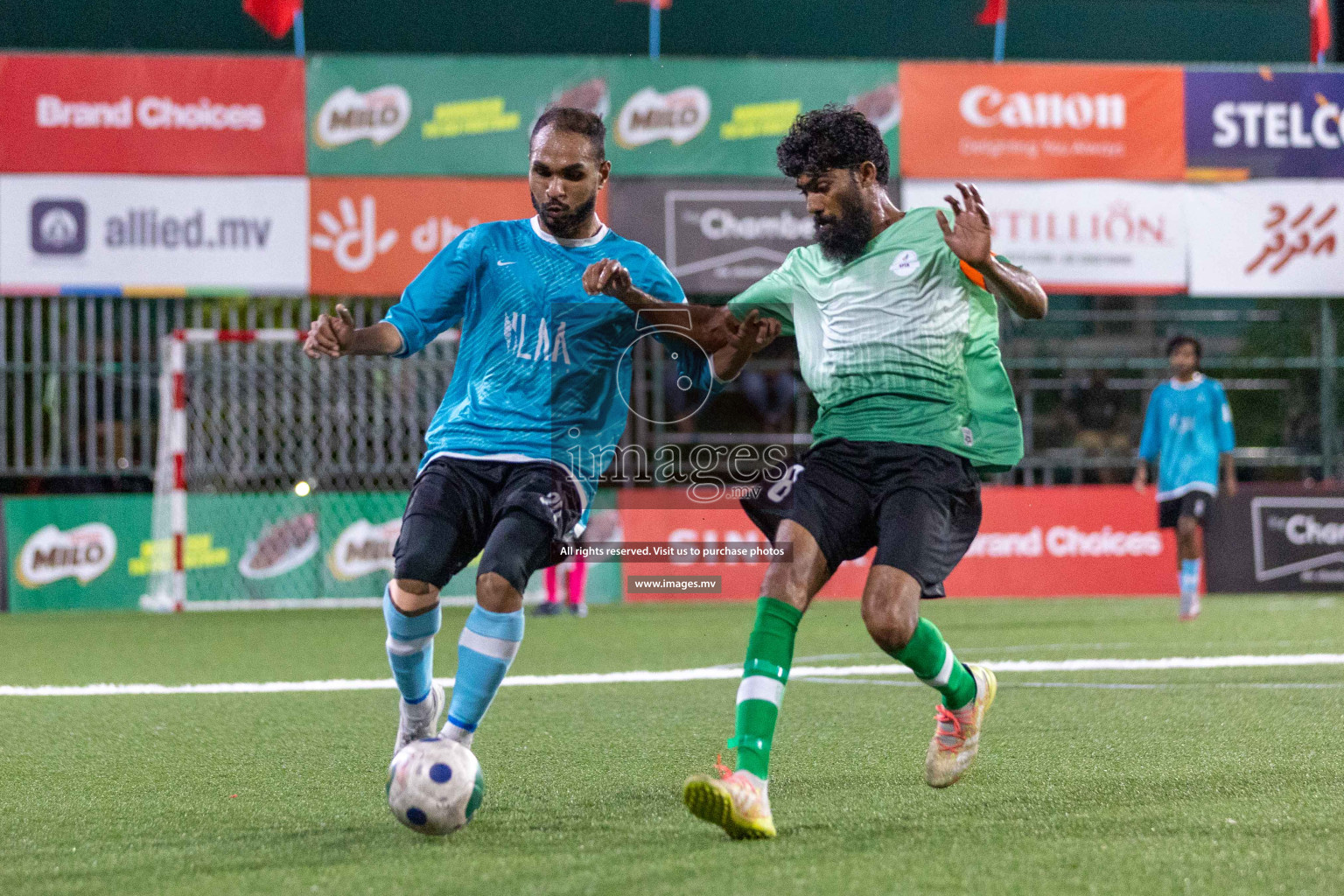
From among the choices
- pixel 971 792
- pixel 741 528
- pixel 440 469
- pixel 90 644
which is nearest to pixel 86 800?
pixel 440 469

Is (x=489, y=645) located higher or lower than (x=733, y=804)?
higher

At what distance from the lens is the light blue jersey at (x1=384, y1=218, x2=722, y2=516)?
4.67m

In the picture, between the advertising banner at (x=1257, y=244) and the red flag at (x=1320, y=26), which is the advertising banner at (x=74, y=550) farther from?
the red flag at (x=1320, y=26)

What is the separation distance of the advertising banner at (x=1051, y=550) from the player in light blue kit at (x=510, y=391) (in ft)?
34.2

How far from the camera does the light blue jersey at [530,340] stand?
4672 millimetres

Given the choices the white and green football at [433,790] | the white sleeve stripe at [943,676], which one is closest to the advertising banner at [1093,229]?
the white sleeve stripe at [943,676]

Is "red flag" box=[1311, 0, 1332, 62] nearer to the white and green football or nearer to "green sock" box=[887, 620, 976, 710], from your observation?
"green sock" box=[887, 620, 976, 710]

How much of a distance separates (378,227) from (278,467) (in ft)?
8.54

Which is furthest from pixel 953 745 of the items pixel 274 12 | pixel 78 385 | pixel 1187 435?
pixel 274 12

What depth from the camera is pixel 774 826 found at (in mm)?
4020

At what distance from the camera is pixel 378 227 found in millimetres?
15570

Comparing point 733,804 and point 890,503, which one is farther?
point 890,503

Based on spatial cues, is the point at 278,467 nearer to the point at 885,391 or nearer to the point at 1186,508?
the point at 1186,508

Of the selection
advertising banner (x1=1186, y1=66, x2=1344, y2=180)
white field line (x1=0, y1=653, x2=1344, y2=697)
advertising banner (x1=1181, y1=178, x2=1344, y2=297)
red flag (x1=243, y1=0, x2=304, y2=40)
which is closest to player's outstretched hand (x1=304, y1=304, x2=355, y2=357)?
white field line (x1=0, y1=653, x2=1344, y2=697)
